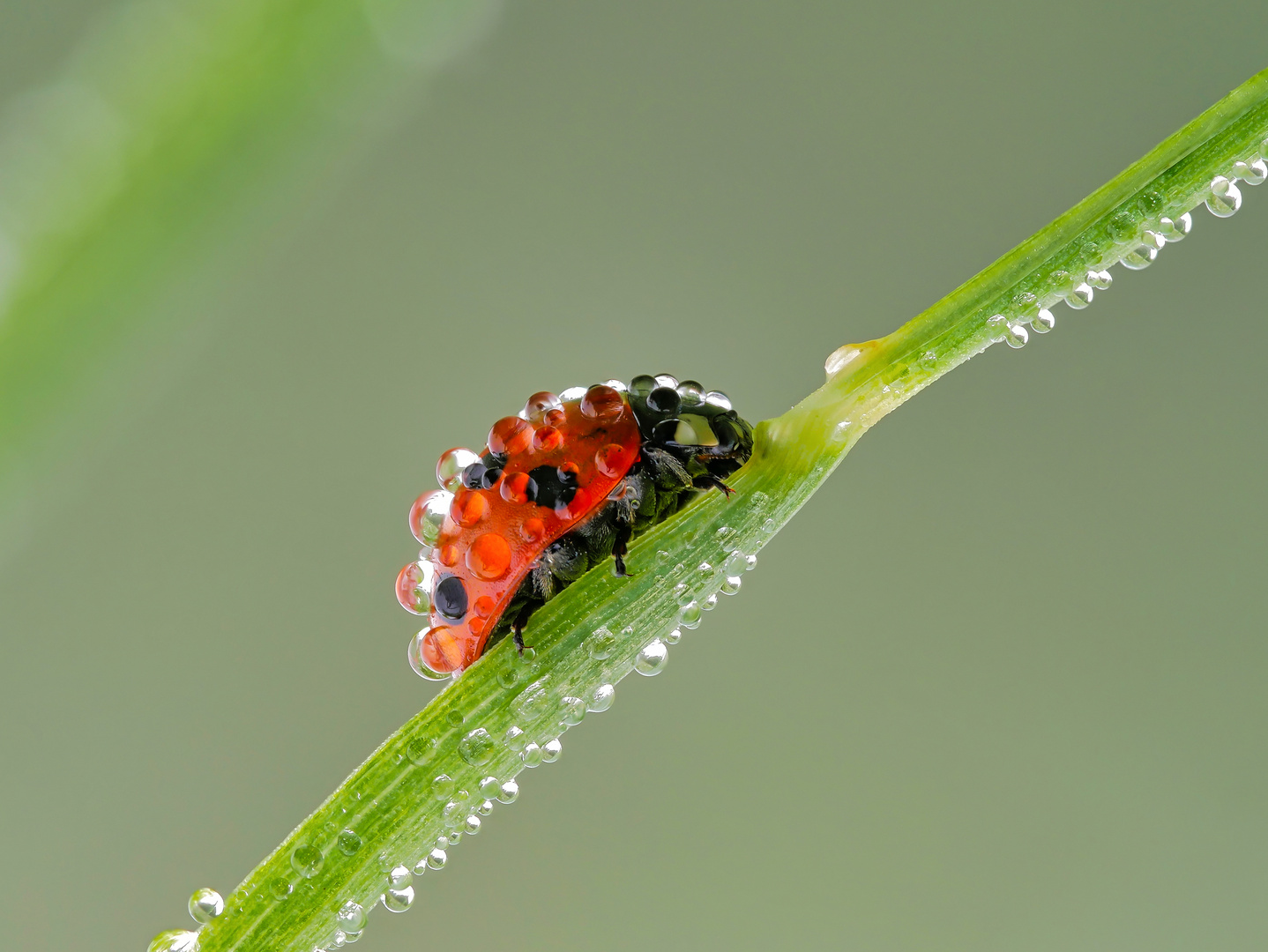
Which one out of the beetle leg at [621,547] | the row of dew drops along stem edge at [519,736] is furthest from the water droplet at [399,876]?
the beetle leg at [621,547]

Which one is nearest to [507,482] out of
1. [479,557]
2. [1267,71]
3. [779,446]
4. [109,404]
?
[479,557]

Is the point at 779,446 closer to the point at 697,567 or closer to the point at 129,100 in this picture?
the point at 697,567

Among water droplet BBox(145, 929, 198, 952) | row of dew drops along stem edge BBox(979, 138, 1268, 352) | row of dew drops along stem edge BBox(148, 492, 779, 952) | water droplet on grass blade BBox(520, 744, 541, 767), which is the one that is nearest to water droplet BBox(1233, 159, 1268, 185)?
row of dew drops along stem edge BBox(979, 138, 1268, 352)

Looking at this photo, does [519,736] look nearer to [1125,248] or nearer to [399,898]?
[399,898]

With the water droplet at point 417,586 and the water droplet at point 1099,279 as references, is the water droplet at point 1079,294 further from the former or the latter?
the water droplet at point 417,586

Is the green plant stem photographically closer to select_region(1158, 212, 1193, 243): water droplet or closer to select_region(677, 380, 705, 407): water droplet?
select_region(1158, 212, 1193, 243): water droplet

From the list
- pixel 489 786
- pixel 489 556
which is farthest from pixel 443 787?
pixel 489 556

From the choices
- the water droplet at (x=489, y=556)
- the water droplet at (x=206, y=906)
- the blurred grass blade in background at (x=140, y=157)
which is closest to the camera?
the water droplet at (x=206, y=906)
